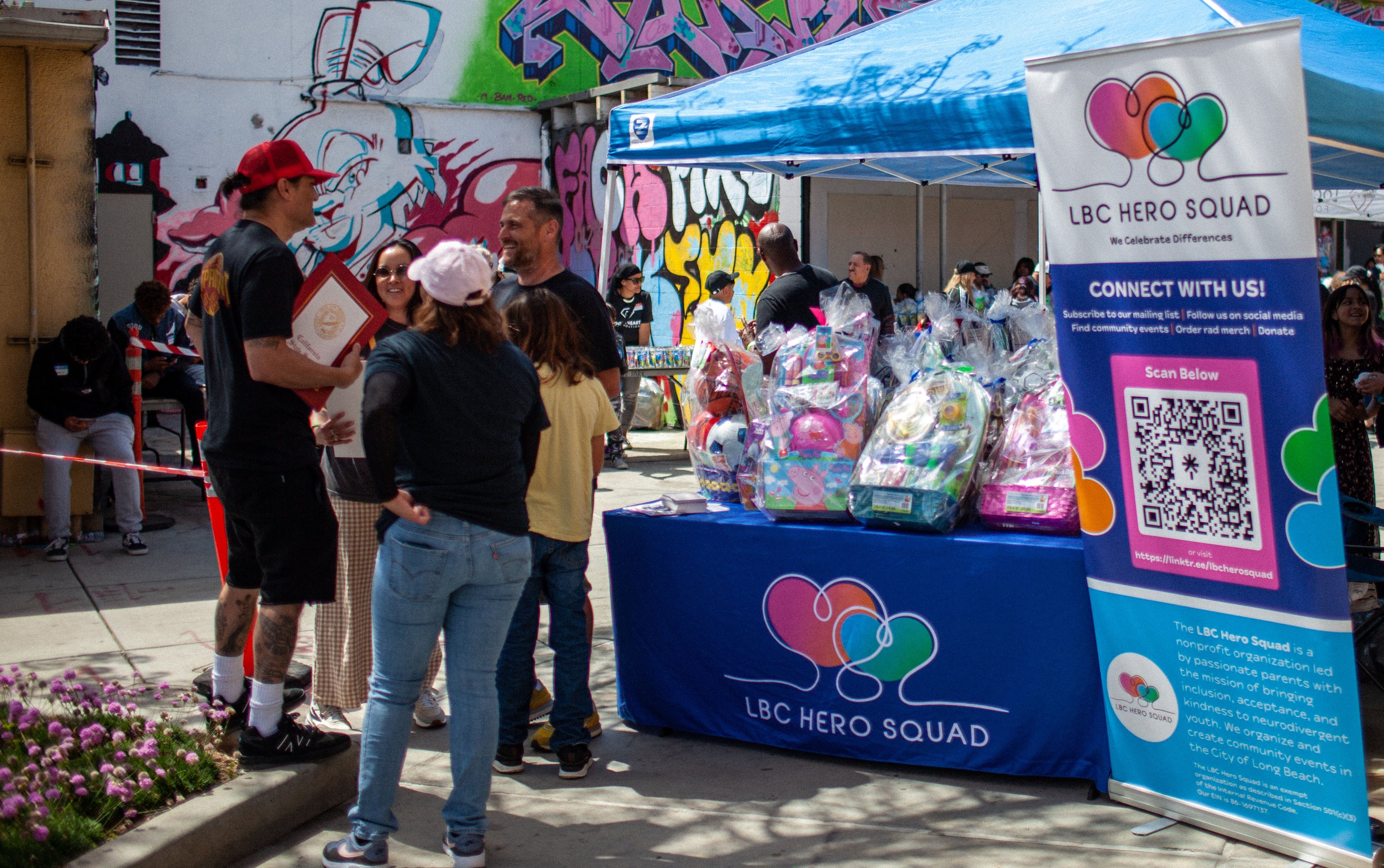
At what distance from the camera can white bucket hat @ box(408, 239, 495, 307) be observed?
125 inches

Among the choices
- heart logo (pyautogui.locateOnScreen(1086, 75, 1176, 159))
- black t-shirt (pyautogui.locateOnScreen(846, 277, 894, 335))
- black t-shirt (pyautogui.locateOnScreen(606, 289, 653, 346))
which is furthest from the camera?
black t-shirt (pyautogui.locateOnScreen(606, 289, 653, 346))

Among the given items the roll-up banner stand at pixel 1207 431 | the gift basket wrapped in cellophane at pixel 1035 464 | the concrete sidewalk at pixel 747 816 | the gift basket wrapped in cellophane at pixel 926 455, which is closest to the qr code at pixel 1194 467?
the roll-up banner stand at pixel 1207 431

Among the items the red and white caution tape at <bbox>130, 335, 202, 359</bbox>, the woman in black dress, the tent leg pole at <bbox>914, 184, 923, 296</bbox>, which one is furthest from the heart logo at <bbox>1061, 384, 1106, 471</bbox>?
the tent leg pole at <bbox>914, 184, 923, 296</bbox>

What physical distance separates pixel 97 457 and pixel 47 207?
1.69m

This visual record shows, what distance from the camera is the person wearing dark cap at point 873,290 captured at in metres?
6.37

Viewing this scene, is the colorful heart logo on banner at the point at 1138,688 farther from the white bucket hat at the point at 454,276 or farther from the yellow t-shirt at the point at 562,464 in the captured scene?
the white bucket hat at the point at 454,276

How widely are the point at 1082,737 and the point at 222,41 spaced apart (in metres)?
13.5

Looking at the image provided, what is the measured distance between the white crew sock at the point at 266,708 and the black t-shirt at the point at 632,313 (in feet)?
26.8

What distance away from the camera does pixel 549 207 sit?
439 centimetres

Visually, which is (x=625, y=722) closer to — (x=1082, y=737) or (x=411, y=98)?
(x=1082, y=737)

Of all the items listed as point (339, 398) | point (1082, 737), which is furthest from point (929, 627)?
point (339, 398)

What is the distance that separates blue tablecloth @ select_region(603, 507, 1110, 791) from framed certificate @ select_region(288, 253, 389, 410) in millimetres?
1209

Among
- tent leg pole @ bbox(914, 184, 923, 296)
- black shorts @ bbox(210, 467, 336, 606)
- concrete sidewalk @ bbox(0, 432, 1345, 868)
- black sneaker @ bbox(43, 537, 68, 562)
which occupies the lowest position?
concrete sidewalk @ bbox(0, 432, 1345, 868)

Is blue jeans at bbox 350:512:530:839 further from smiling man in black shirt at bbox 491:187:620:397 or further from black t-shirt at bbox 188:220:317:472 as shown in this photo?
smiling man in black shirt at bbox 491:187:620:397
